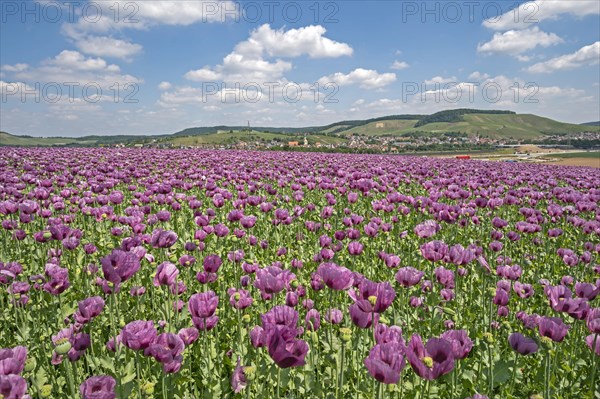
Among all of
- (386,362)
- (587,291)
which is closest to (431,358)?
(386,362)

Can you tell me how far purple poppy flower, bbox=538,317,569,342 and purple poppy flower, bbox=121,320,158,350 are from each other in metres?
2.92

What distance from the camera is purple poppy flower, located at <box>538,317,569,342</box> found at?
292cm

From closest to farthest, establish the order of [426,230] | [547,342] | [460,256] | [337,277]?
[547,342], [337,277], [460,256], [426,230]

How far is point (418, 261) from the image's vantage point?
675 cm

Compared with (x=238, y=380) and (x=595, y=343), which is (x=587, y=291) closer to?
(x=595, y=343)

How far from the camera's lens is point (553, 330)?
2936mm

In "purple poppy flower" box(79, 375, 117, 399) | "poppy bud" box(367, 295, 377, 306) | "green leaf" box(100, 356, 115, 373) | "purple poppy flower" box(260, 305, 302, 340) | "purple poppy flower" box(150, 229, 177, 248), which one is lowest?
"green leaf" box(100, 356, 115, 373)

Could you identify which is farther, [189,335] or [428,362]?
[189,335]

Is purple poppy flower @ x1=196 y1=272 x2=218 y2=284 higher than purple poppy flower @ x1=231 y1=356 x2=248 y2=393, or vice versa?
purple poppy flower @ x1=196 y1=272 x2=218 y2=284

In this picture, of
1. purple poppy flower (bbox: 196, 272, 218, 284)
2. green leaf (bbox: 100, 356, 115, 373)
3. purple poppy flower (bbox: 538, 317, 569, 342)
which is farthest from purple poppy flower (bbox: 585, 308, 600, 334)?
green leaf (bbox: 100, 356, 115, 373)

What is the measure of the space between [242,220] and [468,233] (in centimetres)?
590

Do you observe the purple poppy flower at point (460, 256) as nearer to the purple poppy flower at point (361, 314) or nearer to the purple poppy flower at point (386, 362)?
the purple poppy flower at point (361, 314)

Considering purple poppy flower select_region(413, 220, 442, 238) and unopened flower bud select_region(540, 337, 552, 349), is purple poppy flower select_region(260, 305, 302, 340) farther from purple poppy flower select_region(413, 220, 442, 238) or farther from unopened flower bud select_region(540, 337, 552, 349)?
purple poppy flower select_region(413, 220, 442, 238)

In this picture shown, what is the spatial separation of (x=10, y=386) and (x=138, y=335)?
2.37 ft
